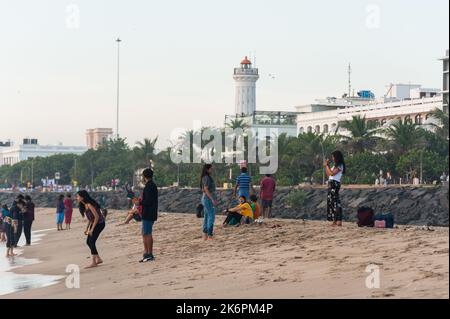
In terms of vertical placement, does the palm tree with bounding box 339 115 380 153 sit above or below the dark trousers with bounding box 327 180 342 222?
above

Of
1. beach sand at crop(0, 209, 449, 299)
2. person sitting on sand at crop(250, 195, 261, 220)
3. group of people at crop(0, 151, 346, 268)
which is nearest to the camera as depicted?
beach sand at crop(0, 209, 449, 299)

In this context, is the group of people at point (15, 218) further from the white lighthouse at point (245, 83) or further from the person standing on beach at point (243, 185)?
the white lighthouse at point (245, 83)

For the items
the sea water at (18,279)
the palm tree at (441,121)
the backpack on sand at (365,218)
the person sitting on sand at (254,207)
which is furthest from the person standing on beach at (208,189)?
the palm tree at (441,121)

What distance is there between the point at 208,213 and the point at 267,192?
211 inches

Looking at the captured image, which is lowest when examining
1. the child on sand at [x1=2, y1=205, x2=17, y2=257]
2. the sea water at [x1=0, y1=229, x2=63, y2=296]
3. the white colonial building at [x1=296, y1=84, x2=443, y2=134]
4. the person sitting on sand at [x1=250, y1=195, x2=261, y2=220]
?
the sea water at [x1=0, y1=229, x2=63, y2=296]

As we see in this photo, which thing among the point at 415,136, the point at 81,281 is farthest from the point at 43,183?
the point at 81,281

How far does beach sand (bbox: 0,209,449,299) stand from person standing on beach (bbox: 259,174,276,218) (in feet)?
8.44

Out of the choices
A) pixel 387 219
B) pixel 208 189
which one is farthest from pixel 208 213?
pixel 387 219

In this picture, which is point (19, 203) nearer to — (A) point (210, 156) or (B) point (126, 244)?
(B) point (126, 244)

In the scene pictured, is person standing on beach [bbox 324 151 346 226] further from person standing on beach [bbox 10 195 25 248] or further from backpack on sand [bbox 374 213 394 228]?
person standing on beach [bbox 10 195 25 248]

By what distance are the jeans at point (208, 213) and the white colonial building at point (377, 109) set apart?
54953 mm

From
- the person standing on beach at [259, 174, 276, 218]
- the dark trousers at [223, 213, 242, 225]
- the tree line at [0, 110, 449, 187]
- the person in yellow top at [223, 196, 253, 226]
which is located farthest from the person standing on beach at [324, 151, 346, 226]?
the tree line at [0, 110, 449, 187]

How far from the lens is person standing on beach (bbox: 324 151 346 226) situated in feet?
65.3

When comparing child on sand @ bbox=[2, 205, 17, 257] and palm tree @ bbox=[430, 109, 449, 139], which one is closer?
child on sand @ bbox=[2, 205, 17, 257]
